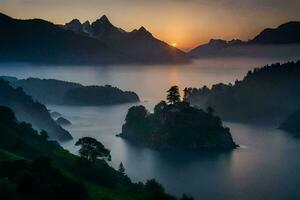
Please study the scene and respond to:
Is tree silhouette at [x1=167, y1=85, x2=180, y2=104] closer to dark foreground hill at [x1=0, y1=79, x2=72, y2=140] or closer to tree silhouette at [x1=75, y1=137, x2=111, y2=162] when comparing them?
dark foreground hill at [x1=0, y1=79, x2=72, y2=140]

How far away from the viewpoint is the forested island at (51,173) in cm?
4284

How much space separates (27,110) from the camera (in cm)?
15238

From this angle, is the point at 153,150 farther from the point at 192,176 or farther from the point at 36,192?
the point at 36,192

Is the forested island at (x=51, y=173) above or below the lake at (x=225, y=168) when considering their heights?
above

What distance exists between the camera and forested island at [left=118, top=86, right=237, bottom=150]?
159m

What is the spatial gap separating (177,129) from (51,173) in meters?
116

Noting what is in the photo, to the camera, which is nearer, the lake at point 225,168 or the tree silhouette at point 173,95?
the lake at point 225,168

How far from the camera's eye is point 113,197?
198 feet

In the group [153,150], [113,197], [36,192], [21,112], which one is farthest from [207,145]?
[36,192]

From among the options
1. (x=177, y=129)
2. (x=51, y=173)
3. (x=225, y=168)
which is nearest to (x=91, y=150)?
(x=51, y=173)

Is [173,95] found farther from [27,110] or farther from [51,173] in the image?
[51,173]

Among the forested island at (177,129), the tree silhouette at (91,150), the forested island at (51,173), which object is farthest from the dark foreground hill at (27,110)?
the tree silhouette at (91,150)

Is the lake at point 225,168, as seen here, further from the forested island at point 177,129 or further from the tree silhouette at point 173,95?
the tree silhouette at point 173,95

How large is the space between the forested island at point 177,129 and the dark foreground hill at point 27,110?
2347 centimetres
